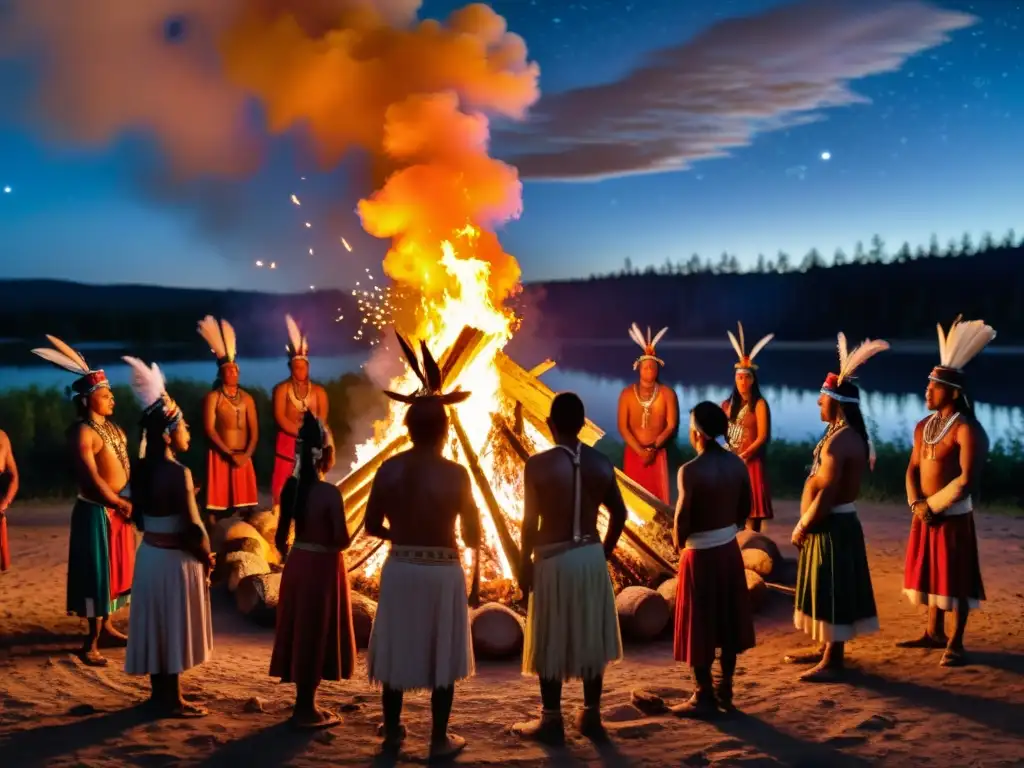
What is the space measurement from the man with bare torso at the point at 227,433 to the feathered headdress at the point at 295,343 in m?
0.66

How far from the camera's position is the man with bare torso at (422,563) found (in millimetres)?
4730

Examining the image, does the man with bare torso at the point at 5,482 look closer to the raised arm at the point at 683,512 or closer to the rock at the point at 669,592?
the raised arm at the point at 683,512

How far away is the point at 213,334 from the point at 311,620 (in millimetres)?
6137

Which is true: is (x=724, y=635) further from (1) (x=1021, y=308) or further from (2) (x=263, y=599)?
(1) (x=1021, y=308)

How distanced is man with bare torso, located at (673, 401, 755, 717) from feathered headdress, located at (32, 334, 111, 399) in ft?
13.5

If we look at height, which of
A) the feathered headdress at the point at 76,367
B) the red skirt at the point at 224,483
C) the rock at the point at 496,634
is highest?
the feathered headdress at the point at 76,367

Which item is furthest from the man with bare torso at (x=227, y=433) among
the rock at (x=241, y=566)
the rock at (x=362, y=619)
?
the rock at (x=362, y=619)

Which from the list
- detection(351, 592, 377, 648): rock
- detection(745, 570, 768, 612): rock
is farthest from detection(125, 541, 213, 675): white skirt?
detection(745, 570, 768, 612): rock

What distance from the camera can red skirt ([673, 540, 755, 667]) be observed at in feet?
17.9

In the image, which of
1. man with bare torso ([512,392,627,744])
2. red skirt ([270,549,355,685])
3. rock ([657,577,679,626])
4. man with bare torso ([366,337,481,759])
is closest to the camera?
man with bare torso ([366,337,481,759])

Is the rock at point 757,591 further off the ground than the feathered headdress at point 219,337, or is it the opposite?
the feathered headdress at point 219,337

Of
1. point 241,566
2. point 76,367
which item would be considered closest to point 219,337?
point 241,566

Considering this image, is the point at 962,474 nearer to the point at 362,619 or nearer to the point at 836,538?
the point at 836,538

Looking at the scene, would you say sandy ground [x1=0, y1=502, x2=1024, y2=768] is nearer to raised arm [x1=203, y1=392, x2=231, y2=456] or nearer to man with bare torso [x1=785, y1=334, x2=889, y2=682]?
man with bare torso [x1=785, y1=334, x2=889, y2=682]
